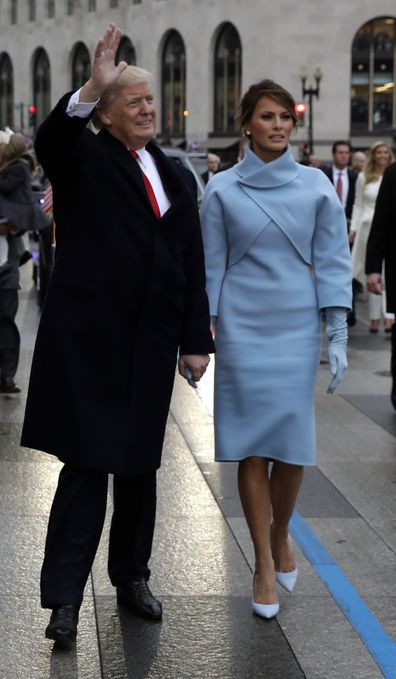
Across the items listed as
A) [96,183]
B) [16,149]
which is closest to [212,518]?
[96,183]

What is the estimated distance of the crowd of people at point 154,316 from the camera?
4680 millimetres

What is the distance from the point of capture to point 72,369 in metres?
4.70

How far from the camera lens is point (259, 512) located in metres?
5.10

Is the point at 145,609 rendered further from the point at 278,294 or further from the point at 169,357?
the point at 278,294

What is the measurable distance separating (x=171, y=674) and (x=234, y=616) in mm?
616

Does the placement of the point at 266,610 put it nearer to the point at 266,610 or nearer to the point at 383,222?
the point at 266,610

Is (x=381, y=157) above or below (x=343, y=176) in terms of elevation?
above

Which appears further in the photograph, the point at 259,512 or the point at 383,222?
the point at 383,222

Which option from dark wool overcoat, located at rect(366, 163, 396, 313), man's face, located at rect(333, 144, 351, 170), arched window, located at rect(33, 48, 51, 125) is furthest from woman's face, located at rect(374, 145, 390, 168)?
arched window, located at rect(33, 48, 51, 125)

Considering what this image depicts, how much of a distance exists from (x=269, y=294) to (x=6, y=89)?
305ft

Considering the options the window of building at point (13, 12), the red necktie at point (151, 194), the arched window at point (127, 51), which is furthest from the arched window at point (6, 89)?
the red necktie at point (151, 194)

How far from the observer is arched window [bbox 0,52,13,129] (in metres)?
94.5

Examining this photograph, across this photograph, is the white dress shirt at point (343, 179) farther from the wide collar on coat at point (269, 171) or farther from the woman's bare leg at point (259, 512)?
the woman's bare leg at point (259, 512)

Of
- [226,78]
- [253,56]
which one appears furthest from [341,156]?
[226,78]
